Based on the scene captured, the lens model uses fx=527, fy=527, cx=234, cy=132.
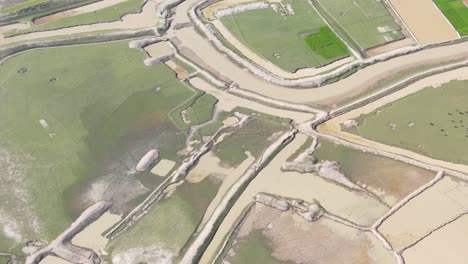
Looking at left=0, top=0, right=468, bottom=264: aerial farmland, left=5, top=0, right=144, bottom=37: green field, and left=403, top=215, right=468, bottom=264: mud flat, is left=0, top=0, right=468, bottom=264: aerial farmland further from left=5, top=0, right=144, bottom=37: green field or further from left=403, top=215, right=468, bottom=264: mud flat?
left=5, top=0, right=144, bottom=37: green field

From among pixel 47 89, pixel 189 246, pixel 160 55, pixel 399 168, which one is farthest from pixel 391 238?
pixel 47 89

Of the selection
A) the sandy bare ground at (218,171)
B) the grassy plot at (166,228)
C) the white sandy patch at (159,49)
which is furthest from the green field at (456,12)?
the grassy plot at (166,228)

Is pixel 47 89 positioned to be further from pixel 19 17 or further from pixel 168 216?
pixel 168 216

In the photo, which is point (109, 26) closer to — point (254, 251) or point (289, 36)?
point (289, 36)

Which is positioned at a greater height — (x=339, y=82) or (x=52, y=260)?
(x=339, y=82)

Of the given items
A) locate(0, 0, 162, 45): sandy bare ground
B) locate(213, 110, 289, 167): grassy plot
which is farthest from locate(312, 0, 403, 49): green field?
locate(0, 0, 162, 45): sandy bare ground

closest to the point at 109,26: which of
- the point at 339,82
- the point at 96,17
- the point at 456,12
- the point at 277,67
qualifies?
the point at 96,17
